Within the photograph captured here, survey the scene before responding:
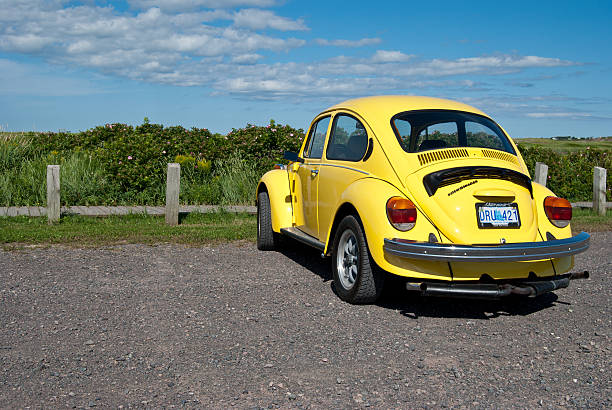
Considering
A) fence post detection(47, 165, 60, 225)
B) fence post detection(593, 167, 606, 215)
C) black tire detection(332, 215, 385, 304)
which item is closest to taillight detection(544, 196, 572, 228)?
black tire detection(332, 215, 385, 304)

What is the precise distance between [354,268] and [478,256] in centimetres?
126

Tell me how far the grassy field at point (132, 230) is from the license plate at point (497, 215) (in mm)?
4786

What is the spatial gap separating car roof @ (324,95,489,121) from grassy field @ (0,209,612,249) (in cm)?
352

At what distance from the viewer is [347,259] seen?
5766mm

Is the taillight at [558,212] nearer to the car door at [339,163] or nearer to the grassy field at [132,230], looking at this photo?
the car door at [339,163]

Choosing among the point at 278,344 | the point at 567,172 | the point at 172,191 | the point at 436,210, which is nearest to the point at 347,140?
the point at 436,210

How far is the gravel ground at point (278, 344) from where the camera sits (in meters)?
3.71

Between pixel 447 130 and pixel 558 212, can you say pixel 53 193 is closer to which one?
pixel 447 130

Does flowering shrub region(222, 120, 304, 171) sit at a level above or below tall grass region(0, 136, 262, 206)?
above

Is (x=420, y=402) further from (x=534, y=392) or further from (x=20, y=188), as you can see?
(x=20, y=188)

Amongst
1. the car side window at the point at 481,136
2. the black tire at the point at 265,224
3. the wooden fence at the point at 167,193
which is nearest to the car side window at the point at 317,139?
the black tire at the point at 265,224

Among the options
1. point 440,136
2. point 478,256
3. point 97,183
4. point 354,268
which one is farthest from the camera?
point 97,183

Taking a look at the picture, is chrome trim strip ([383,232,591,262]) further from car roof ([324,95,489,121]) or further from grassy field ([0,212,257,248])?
grassy field ([0,212,257,248])

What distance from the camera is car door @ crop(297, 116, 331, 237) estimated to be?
6.75m
